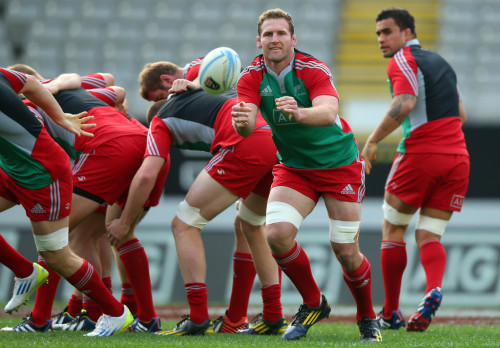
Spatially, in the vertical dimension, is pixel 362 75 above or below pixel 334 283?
above

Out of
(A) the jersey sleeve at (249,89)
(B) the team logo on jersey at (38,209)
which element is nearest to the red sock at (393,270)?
(A) the jersey sleeve at (249,89)

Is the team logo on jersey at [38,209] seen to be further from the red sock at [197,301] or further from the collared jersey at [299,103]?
the collared jersey at [299,103]

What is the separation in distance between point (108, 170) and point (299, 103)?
1649 millimetres

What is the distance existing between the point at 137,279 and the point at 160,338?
0.82 m

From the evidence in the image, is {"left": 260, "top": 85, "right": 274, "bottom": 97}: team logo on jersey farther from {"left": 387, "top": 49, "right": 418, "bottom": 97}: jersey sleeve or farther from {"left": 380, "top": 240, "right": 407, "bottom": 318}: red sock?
{"left": 380, "top": 240, "right": 407, "bottom": 318}: red sock

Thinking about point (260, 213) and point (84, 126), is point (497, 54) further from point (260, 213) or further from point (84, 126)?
point (84, 126)

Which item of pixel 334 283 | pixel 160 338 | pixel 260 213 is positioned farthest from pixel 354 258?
pixel 334 283

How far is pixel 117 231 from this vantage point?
5.27 m

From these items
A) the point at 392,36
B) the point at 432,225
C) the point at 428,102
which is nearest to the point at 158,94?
the point at 392,36

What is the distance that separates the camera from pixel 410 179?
5836 millimetres

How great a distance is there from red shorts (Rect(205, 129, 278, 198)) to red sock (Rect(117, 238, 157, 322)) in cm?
92

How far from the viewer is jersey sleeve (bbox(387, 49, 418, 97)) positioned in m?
5.77

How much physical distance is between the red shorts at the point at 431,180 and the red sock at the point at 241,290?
4.37 ft

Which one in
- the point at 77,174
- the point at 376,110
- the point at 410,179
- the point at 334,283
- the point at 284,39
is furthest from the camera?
the point at 376,110
